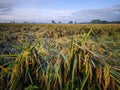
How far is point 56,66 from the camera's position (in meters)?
3.78

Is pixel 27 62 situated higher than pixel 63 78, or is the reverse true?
pixel 27 62

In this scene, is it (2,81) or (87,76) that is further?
(2,81)

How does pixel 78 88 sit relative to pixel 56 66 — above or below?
below

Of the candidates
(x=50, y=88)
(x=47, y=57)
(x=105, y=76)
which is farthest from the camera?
(x=47, y=57)

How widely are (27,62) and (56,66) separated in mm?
563

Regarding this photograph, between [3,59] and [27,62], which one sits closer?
[27,62]

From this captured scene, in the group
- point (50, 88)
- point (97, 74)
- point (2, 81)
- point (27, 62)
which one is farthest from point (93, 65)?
point (2, 81)

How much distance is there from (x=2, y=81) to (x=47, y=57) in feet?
3.28

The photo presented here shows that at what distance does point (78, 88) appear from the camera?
3.66 meters

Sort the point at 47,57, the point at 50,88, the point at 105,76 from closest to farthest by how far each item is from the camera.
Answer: the point at 105,76, the point at 50,88, the point at 47,57

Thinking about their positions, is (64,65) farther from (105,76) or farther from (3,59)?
(3,59)

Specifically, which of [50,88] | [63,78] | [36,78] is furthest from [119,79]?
[36,78]

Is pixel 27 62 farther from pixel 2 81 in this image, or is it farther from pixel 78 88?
pixel 78 88

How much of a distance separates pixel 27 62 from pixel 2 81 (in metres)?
0.64
